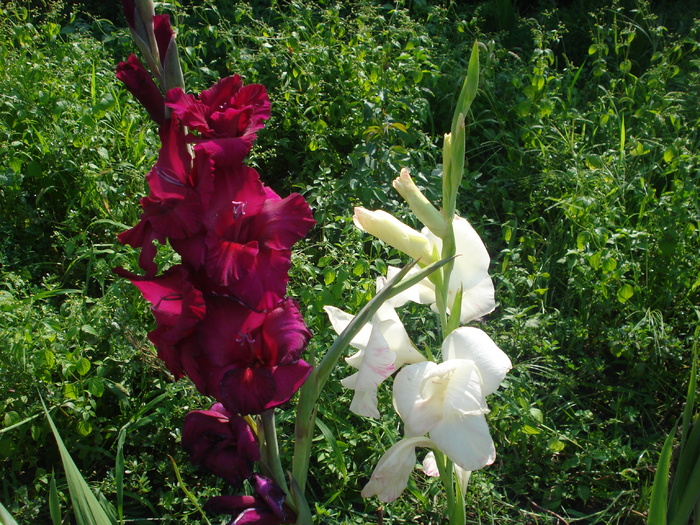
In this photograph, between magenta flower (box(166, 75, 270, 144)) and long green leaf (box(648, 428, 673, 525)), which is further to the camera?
long green leaf (box(648, 428, 673, 525))

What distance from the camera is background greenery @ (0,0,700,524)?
1769 mm

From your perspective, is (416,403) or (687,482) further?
(687,482)

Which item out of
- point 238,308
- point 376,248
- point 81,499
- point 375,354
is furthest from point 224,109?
point 376,248

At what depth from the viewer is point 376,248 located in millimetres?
2172

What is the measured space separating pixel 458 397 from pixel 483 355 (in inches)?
2.9

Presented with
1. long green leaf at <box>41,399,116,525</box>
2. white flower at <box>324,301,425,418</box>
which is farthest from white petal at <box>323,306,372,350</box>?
long green leaf at <box>41,399,116,525</box>

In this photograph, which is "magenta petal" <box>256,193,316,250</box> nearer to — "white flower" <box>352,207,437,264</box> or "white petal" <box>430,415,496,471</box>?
"white flower" <box>352,207,437,264</box>

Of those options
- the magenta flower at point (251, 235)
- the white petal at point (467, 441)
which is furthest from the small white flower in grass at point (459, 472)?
the magenta flower at point (251, 235)

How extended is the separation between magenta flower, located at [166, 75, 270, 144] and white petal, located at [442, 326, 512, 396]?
40 cm

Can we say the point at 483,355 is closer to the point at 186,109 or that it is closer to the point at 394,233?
the point at 394,233

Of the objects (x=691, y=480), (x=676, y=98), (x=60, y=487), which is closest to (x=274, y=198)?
(x=691, y=480)

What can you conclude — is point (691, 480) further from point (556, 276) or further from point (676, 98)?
point (676, 98)

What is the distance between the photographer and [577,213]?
238cm

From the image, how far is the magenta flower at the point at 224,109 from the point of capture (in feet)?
2.42
